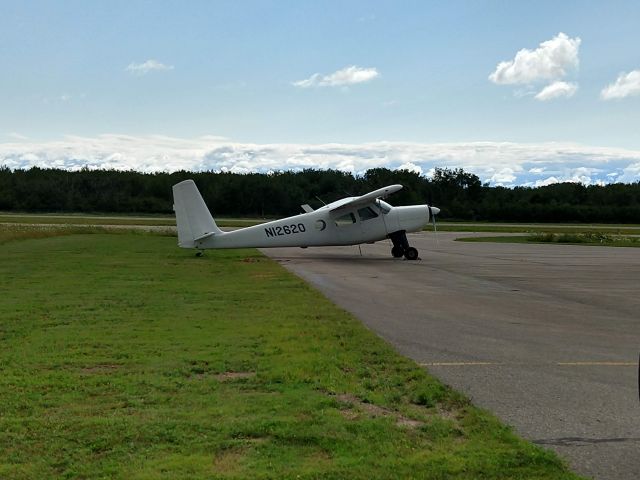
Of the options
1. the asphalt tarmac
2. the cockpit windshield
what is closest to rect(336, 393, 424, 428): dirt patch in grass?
the asphalt tarmac

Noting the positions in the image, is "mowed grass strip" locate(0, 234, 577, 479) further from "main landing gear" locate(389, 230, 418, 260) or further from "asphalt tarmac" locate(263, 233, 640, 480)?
"main landing gear" locate(389, 230, 418, 260)

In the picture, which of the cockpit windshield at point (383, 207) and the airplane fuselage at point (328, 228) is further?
the cockpit windshield at point (383, 207)

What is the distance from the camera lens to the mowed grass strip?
13.1ft

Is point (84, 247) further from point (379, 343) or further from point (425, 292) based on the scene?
point (379, 343)

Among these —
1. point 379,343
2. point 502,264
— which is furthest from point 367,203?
point 379,343

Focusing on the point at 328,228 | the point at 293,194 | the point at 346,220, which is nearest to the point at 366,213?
the point at 346,220

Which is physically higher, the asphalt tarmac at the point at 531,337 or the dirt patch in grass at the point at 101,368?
the dirt patch in grass at the point at 101,368

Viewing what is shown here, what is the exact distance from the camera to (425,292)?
553 inches

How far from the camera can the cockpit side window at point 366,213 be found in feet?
79.6

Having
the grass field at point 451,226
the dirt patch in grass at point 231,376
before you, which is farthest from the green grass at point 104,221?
the dirt patch in grass at point 231,376

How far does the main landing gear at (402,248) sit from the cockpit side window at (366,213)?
3.38 ft

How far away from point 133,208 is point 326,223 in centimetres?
7799

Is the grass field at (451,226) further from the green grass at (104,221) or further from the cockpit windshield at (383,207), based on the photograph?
the cockpit windshield at (383,207)

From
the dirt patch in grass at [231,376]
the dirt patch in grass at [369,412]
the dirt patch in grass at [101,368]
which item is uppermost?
the dirt patch in grass at [101,368]
